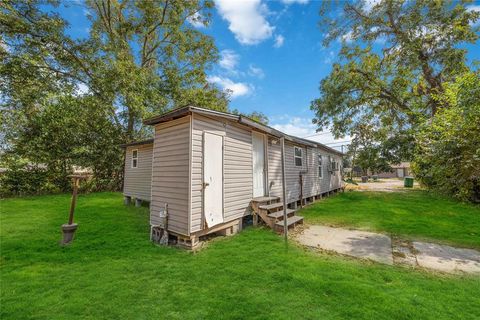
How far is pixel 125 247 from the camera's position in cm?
452

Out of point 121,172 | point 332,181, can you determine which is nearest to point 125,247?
point 121,172

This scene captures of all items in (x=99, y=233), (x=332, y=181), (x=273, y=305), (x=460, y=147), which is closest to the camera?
(x=273, y=305)

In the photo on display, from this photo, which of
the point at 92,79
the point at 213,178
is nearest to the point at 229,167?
the point at 213,178

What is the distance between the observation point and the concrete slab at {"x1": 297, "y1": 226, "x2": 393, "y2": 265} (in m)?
4.03

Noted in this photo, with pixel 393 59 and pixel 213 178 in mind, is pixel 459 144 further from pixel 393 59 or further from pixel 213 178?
pixel 393 59

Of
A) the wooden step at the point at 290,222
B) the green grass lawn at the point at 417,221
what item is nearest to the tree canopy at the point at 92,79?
the wooden step at the point at 290,222

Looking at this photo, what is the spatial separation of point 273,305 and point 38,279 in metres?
3.55

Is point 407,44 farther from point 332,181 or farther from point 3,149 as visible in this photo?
point 3,149

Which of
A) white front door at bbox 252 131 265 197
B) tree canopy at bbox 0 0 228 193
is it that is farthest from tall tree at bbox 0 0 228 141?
white front door at bbox 252 131 265 197

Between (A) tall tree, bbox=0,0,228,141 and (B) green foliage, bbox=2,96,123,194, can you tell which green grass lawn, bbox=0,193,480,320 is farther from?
(A) tall tree, bbox=0,0,228,141

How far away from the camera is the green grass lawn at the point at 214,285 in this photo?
239 centimetres

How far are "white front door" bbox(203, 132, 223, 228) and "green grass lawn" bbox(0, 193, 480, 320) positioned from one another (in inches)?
25.9

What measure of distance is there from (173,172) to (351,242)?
438cm

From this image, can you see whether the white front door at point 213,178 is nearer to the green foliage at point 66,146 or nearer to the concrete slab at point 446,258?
the concrete slab at point 446,258
